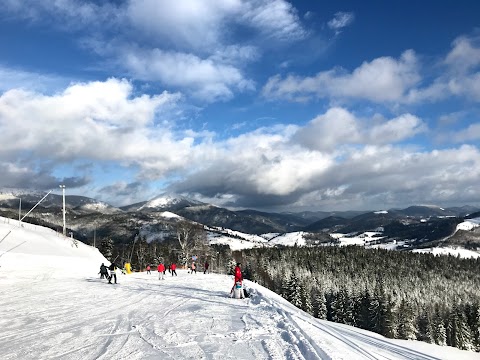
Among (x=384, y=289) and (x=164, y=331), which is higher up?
(x=164, y=331)

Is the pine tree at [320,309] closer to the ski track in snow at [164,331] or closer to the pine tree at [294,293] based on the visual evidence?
the pine tree at [294,293]

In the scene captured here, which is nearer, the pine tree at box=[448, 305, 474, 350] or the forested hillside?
the pine tree at box=[448, 305, 474, 350]

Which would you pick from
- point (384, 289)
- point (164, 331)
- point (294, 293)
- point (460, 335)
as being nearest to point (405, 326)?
point (460, 335)

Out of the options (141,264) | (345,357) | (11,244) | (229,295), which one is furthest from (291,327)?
(141,264)

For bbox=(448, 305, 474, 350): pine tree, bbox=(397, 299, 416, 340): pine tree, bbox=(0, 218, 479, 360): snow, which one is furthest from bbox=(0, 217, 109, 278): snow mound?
bbox=(448, 305, 474, 350): pine tree

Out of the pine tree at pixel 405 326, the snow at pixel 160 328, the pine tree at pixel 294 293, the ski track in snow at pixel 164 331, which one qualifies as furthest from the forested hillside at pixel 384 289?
the ski track in snow at pixel 164 331

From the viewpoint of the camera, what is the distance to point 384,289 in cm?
10456

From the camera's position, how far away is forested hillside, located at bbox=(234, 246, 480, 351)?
72.9 m

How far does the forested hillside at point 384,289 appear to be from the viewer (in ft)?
239

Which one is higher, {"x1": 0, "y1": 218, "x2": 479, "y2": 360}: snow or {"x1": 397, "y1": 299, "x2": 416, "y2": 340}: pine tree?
{"x1": 0, "y1": 218, "x2": 479, "y2": 360}: snow

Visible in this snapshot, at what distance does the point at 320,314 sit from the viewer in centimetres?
7962

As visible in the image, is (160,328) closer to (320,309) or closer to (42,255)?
(42,255)

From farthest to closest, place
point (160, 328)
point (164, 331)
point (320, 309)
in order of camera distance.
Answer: point (320, 309), point (160, 328), point (164, 331)

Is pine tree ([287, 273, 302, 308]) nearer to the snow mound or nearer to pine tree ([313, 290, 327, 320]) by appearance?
pine tree ([313, 290, 327, 320])
